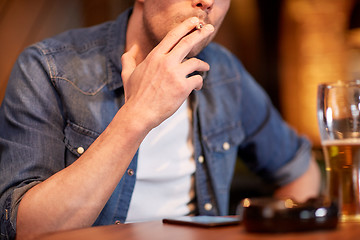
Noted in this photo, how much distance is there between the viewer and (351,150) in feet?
2.73

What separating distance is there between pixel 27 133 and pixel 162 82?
0.39m

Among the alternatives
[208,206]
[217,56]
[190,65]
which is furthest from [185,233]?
[217,56]

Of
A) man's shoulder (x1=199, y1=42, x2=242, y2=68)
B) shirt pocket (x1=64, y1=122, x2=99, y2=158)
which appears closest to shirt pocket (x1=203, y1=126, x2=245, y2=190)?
man's shoulder (x1=199, y1=42, x2=242, y2=68)

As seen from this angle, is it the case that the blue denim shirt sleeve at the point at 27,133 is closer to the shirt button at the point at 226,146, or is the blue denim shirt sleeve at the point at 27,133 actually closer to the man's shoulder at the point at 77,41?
the man's shoulder at the point at 77,41

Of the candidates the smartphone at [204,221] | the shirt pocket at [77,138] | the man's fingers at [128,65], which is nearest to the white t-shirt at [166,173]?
the shirt pocket at [77,138]

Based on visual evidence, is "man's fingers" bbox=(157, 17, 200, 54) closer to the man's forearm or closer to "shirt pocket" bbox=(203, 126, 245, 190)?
the man's forearm

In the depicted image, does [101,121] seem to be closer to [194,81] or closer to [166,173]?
[166,173]

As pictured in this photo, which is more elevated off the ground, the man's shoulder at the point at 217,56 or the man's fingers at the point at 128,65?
the man's shoulder at the point at 217,56

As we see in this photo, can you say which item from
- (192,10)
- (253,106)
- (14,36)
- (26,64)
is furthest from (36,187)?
(14,36)

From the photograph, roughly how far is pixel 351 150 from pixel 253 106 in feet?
2.66

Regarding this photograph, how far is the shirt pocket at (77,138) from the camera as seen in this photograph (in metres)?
1.22

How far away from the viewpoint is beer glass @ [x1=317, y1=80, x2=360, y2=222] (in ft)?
2.71

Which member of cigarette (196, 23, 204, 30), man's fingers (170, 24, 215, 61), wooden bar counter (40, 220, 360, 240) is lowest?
wooden bar counter (40, 220, 360, 240)

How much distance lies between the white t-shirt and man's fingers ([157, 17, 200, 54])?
385 mm
